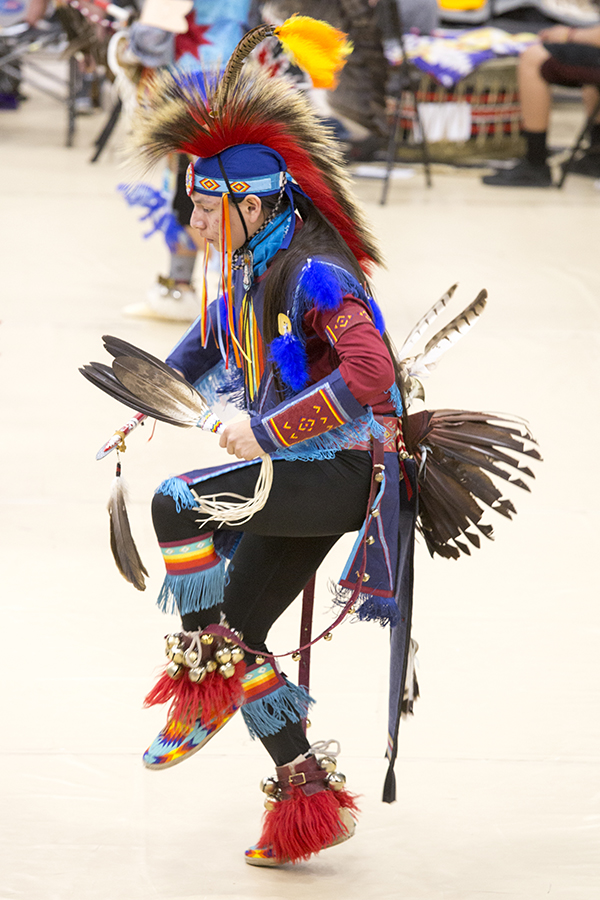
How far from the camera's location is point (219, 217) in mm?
1897

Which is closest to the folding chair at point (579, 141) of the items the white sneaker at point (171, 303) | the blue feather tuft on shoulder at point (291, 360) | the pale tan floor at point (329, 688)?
the pale tan floor at point (329, 688)

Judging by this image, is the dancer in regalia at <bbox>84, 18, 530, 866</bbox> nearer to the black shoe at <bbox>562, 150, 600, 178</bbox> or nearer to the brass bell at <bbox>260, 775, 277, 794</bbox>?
the brass bell at <bbox>260, 775, 277, 794</bbox>

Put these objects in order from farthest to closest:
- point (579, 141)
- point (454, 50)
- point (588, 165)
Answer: point (588, 165) → point (454, 50) → point (579, 141)

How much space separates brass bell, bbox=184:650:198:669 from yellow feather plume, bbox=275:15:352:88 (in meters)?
0.96

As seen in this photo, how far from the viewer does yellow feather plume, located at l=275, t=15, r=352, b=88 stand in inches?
75.6

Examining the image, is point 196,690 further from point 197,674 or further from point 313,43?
point 313,43

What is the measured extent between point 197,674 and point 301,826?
332 mm

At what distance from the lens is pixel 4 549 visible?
10.3 ft

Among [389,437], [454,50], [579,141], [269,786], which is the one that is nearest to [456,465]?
[389,437]

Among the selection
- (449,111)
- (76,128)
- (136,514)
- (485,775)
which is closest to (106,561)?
(136,514)

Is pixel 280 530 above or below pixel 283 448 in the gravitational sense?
below

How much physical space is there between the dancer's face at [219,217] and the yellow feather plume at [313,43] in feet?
0.83

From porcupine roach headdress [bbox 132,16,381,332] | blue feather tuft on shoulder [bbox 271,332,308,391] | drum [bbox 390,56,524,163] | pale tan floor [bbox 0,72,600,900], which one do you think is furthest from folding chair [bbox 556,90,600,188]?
blue feather tuft on shoulder [bbox 271,332,308,391]

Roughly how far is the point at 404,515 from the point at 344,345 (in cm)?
39
